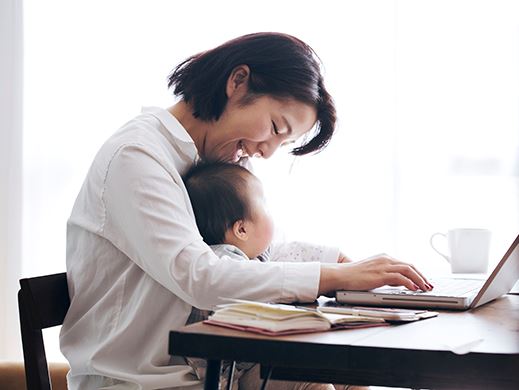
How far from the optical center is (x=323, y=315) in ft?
3.47

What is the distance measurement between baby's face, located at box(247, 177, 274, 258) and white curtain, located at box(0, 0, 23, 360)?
1.52 meters

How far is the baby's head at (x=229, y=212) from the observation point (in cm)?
157

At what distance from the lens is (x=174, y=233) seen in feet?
4.35

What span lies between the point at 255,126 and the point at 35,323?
575mm

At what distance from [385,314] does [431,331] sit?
9cm

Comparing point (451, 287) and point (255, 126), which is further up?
point (255, 126)

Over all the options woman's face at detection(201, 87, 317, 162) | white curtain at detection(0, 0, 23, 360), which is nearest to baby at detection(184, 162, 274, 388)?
woman's face at detection(201, 87, 317, 162)

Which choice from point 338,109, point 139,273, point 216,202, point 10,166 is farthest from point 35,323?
point 10,166

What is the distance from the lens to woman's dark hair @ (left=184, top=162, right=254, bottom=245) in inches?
61.9

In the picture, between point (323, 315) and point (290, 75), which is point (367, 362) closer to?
point (323, 315)

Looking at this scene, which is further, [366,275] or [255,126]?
[255,126]

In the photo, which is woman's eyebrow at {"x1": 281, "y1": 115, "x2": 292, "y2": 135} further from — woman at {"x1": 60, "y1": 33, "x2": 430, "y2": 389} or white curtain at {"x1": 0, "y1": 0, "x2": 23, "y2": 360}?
white curtain at {"x1": 0, "y1": 0, "x2": 23, "y2": 360}

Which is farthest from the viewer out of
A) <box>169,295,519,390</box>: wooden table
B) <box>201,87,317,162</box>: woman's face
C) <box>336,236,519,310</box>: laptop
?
<box>201,87,317,162</box>: woman's face

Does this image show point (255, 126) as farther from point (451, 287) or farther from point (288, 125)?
point (451, 287)
